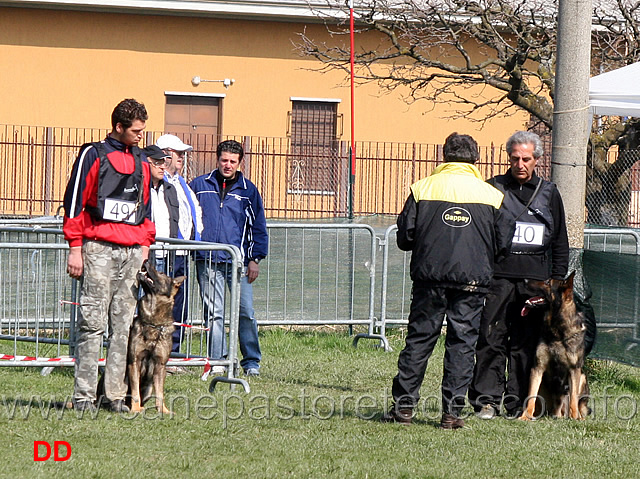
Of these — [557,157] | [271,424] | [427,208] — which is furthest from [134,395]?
[557,157]

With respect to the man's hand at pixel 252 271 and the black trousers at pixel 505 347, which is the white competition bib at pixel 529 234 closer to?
the black trousers at pixel 505 347

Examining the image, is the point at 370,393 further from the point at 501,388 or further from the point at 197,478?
the point at 197,478

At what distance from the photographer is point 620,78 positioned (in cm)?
918

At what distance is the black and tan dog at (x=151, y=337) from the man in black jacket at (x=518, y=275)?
2175 mm

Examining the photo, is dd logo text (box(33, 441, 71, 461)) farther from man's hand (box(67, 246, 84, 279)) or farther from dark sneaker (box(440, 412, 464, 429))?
dark sneaker (box(440, 412, 464, 429))

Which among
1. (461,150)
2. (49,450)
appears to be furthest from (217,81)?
(49,450)

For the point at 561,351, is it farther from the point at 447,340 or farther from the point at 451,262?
the point at 451,262

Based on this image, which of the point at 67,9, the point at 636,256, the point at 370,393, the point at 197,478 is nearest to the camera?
the point at 197,478

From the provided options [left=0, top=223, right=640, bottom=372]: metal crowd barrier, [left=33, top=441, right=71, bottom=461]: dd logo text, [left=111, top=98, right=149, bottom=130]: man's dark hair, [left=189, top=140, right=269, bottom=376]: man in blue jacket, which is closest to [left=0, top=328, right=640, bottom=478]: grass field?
[left=33, top=441, right=71, bottom=461]: dd logo text

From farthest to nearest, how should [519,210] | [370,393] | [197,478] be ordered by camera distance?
1. [370,393]
2. [519,210]
3. [197,478]

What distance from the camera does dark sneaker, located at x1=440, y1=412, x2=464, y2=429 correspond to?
6387 mm

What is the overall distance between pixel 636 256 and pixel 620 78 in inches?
73.1

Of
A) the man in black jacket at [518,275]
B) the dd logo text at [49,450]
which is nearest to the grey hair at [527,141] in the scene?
the man in black jacket at [518,275]

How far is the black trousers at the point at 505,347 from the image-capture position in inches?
271
